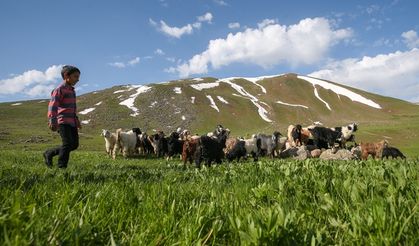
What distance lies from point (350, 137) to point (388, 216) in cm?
3437

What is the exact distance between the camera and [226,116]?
93312 mm

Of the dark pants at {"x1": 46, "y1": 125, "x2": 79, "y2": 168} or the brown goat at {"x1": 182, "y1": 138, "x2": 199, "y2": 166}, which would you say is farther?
the brown goat at {"x1": 182, "y1": 138, "x2": 199, "y2": 166}

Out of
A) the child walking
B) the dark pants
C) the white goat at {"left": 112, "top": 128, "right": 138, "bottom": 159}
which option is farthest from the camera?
the white goat at {"left": 112, "top": 128, "right": 138, "bottom": 159}

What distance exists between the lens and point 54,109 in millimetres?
10227

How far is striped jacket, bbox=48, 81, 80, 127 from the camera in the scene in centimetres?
1025

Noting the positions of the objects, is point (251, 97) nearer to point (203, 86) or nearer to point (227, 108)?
point (227, 108)

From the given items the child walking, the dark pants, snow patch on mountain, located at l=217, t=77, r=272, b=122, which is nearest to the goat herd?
the dark pants

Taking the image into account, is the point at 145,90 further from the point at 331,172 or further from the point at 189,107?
the point at 331,172

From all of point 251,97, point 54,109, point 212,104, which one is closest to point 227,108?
point 212,104

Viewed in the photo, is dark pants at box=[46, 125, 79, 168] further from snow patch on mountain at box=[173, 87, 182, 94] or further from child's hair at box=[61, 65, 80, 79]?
snow patch on mountain at box=[173, 87, 182, 94]

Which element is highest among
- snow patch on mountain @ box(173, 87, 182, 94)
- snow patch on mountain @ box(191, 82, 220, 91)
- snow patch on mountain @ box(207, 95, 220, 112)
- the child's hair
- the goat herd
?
snow patch on mountain @ box(191, 82, 220, 91)

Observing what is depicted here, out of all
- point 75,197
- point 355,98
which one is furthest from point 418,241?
point 355,98

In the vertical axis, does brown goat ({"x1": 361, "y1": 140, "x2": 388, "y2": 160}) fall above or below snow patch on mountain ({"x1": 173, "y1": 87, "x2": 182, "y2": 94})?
below

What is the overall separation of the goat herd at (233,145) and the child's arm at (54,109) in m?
8.00
